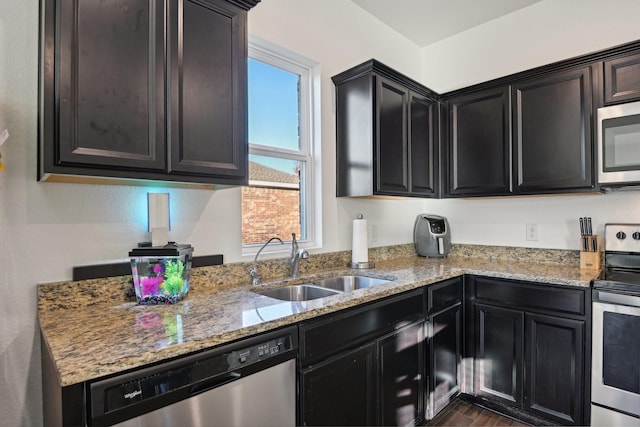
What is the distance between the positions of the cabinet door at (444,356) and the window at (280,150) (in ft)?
3.10

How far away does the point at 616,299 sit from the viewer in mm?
1832

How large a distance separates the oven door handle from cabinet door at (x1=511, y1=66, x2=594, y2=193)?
2.35 feet

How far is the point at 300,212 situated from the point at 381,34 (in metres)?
1.73

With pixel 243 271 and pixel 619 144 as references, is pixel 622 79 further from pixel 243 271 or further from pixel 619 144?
pixel 243 271

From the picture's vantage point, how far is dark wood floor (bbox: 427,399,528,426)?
2184 millimetres

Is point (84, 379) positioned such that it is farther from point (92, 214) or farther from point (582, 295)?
point (582, 295)

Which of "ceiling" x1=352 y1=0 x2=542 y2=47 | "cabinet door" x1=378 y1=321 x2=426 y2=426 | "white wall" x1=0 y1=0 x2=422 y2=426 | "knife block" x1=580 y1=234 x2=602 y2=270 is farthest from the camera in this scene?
"ceiling" x1=352 y1=0 x2=542 y2=47

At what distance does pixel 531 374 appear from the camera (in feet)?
6.92

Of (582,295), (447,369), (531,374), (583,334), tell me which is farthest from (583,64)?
(447,369)

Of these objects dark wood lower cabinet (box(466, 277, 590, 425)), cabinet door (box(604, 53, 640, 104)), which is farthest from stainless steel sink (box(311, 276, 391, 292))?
cabinet door (box(604, 53, 640, 104))

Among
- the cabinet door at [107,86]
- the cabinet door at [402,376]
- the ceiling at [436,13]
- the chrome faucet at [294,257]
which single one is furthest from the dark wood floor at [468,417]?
the ceiling at [436,13]

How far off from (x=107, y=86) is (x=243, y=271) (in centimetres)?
109

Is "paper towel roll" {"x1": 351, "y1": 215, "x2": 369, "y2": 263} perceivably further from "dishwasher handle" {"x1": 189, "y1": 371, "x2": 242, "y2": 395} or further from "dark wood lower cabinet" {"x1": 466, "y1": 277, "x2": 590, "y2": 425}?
"dishwasher handle" {"x1": 189, "y1": 371, "x2": 242, "y2": 395}

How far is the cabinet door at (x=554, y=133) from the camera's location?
2223mm
